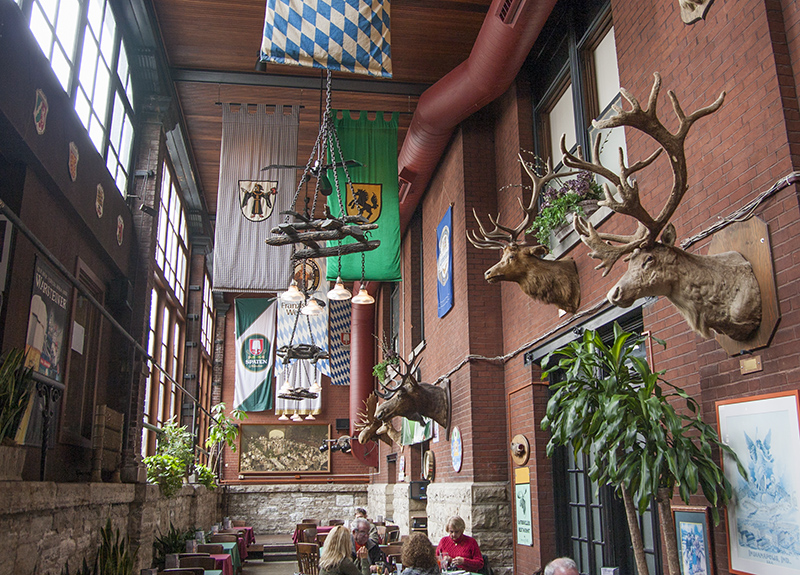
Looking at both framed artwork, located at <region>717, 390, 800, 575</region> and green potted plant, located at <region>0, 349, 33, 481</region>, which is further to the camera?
green potted plant, located at <region>0, 349, 33, 481</region>

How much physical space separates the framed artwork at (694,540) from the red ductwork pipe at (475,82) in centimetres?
489

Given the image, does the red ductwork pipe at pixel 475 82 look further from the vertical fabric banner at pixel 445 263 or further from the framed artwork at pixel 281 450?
the framed artwork at pixel 281 450

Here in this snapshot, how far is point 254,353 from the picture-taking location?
18.3 m

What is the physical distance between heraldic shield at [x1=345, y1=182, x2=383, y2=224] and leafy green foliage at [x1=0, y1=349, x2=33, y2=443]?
5.55m

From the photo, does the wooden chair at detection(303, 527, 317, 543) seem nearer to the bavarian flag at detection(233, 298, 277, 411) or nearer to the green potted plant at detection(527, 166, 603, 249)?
the bavarian flag at detection(233, 298, 277, 411)

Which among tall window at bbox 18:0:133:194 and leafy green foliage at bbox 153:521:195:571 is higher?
tall window at bbox 18:0:133:194

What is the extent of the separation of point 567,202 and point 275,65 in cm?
536

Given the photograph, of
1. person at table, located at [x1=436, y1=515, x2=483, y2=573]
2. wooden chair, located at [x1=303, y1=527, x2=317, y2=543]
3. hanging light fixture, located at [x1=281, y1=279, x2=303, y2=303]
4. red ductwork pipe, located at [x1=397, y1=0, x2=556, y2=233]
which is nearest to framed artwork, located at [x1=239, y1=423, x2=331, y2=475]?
wooden chair, located at [x1=303, y1=527, x2=317, y2=543]

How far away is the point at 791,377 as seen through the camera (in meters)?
3.25

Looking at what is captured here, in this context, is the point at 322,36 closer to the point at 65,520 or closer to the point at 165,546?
the point at 65,520

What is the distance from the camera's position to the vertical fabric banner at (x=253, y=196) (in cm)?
821

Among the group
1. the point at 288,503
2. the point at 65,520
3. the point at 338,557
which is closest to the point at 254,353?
the point at 288,503

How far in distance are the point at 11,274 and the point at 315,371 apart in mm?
13186

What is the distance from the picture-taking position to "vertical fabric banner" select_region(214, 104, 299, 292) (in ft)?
26.9
